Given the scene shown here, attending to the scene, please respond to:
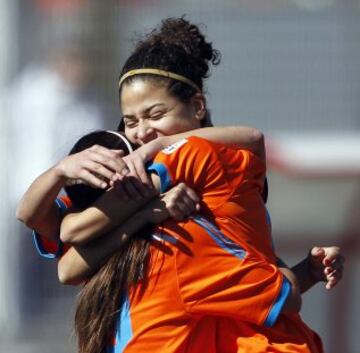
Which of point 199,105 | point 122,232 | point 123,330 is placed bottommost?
point 123,330

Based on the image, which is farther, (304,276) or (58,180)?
(304,276)

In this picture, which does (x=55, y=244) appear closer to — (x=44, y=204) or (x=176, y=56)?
(x=44, y=204)

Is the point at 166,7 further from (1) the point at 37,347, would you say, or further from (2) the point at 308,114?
(1) the point at 37,347

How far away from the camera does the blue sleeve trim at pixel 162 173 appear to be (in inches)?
99.1

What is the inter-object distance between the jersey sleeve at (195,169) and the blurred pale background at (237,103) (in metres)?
2.74

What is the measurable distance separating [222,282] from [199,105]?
495mm

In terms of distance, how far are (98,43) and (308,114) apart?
1068 millimetres

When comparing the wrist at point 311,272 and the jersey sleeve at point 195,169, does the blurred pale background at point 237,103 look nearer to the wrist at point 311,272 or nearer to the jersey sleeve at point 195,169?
the wrist at point 311,272

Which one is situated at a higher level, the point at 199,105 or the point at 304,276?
the point at 199,105

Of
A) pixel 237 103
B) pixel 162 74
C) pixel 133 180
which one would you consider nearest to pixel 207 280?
pixel 133 180

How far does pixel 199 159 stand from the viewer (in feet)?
8.30

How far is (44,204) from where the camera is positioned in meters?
2.61

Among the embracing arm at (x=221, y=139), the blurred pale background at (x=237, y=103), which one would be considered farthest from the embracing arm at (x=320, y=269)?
the blurred pale background at (x=237, y=103)

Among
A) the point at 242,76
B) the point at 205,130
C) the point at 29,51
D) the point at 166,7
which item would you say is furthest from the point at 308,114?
the point at 205,130
